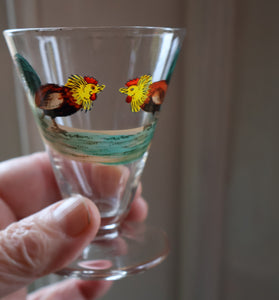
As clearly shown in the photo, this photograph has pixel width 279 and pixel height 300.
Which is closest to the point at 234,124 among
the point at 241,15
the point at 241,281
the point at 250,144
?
the point at 250,144

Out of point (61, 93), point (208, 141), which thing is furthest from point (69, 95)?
point (208, 141)

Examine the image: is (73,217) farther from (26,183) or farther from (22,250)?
(26,183)

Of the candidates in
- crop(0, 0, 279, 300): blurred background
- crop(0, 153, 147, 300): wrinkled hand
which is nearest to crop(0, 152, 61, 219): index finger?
crop(0, 0, 279, 300): blurred background

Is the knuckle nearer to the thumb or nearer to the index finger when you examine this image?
the thumb

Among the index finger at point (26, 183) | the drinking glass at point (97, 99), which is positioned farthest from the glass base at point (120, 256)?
the index finger at point (26, 183)

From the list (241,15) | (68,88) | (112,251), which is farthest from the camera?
(241,15)

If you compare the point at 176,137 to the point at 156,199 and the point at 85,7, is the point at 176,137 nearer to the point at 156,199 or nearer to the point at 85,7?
the point at 156,199
